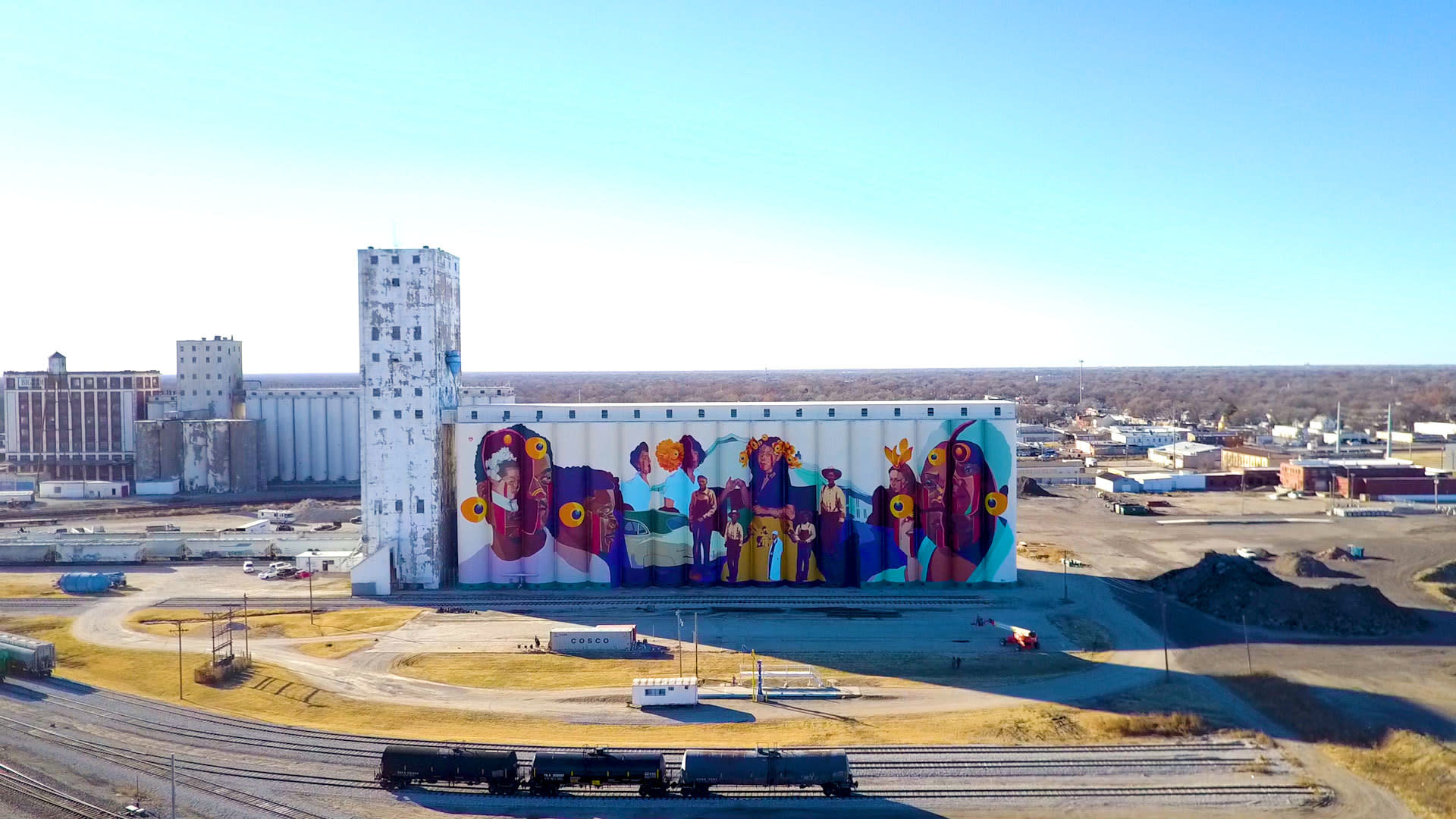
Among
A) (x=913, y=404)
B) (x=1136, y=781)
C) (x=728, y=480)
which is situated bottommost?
(x=1136, y=781)

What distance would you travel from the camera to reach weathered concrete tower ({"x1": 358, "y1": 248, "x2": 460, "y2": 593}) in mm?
63281

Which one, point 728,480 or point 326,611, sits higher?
point 728,480

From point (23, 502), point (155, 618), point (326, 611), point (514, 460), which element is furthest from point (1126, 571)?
point (23, 502)

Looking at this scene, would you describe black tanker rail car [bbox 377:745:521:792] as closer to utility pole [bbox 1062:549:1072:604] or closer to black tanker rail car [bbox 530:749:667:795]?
black tanker rail car [bbox 530:749:667:795]

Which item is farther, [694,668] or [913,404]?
[913,404]

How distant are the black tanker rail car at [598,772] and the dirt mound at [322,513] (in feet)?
204

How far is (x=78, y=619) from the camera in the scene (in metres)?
55.7

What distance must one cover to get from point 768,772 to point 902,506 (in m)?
32.3

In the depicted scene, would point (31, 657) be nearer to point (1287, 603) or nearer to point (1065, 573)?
point (1065, 573)

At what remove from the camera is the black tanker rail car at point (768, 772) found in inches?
1252

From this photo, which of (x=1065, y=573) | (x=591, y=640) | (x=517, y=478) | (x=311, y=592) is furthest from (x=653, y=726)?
(x=1065, y=573)

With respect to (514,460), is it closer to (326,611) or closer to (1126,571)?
(326,611)

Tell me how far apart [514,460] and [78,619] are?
25135 mm

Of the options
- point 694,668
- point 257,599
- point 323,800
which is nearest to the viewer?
point 323,800
